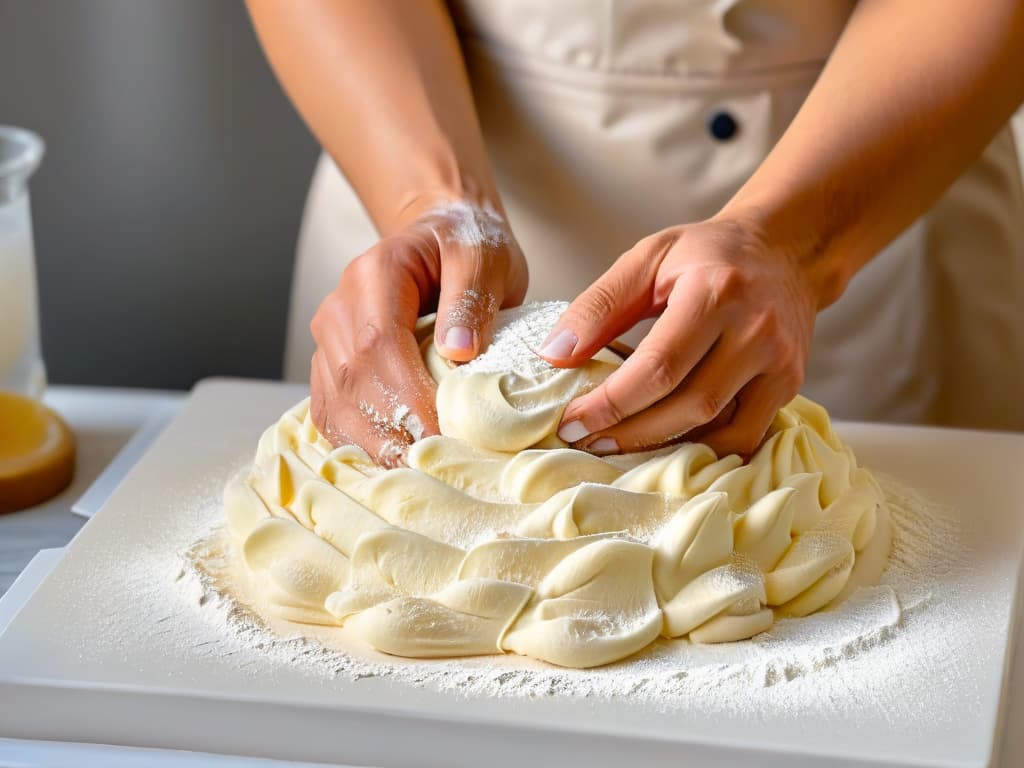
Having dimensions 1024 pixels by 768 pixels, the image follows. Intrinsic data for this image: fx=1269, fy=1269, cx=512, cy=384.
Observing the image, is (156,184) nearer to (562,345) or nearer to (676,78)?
(676,78)

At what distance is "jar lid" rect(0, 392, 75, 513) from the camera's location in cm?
177

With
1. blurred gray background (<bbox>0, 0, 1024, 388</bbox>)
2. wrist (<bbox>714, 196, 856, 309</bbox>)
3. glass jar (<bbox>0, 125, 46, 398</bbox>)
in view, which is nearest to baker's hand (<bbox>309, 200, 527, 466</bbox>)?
wrist (<bbox>714, 196, 856, 309</bbox>)

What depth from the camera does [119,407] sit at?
2.17m

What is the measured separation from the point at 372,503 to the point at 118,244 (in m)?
2.29

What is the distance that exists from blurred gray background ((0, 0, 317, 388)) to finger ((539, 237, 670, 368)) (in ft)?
6.55

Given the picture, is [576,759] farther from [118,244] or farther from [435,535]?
[118,244]

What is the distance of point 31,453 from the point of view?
5.97 ft

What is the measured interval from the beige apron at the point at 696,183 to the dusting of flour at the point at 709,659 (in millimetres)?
810

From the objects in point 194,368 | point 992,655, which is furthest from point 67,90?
point 992,655

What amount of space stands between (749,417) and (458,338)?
0.38 m

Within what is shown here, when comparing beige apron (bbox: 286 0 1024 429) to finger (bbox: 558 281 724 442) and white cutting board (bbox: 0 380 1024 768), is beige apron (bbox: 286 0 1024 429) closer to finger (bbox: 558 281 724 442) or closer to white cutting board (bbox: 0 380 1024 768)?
finger (bbox: 558 281 724 442)

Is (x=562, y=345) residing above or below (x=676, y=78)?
below

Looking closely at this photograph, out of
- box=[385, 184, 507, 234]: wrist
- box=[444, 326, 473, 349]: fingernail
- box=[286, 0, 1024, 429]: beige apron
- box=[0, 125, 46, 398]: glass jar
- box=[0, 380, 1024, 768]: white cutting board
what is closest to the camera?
box=[0, 380, 1024, 768]: white cutting board

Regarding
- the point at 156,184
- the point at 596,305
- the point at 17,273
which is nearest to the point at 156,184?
the point at 156,184
